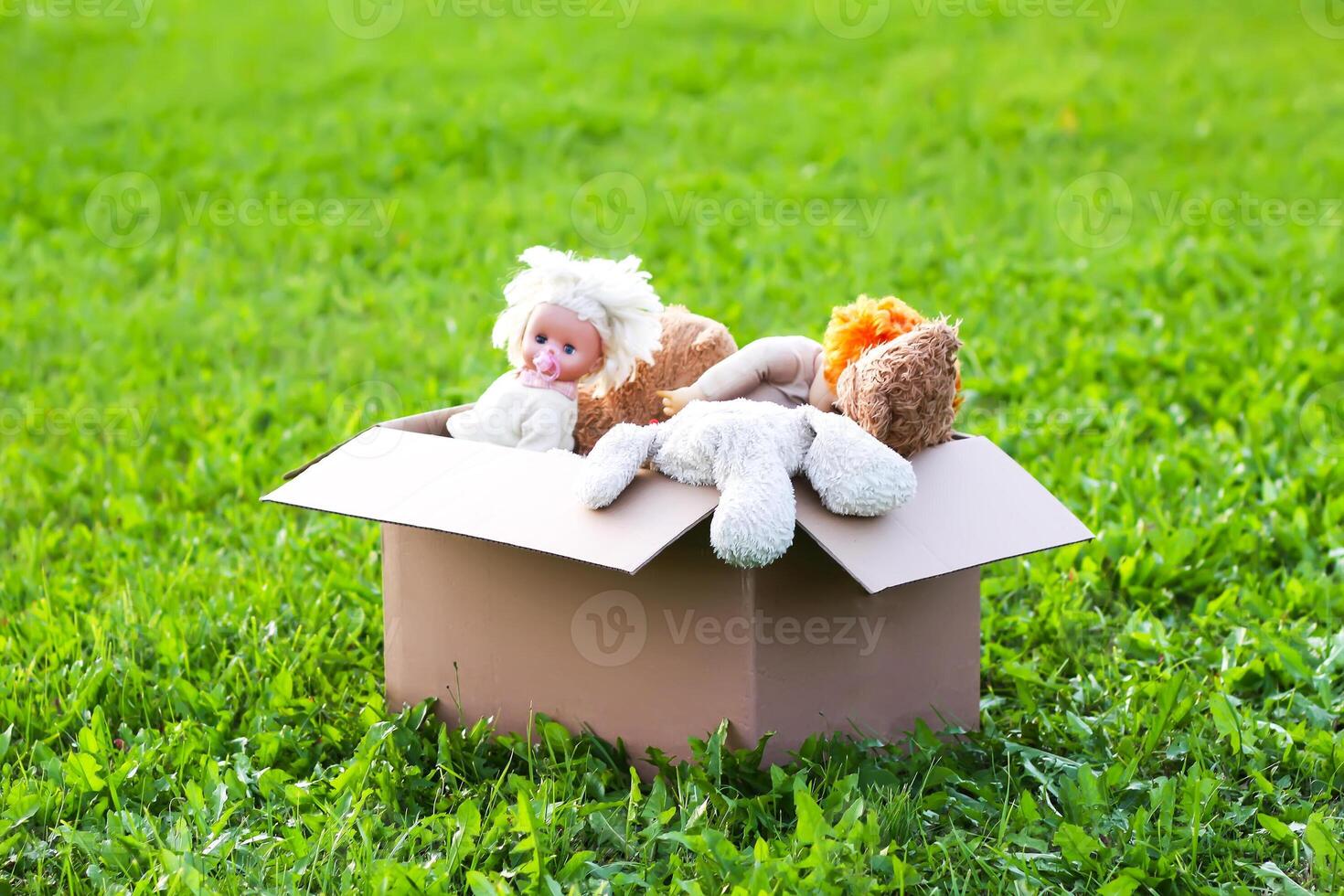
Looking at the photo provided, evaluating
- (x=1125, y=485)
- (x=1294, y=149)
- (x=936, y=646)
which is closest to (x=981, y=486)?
(x=936, y=646)

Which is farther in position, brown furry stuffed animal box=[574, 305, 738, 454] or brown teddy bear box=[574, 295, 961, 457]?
brown furry stuffed animal box=[574, 305, 738, 454]

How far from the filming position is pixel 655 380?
8.00 ft

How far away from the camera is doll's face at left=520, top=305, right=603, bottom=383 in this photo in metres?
2.27

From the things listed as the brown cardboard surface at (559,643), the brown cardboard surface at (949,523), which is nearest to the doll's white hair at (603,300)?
the brown cardboard surface at (559,643)

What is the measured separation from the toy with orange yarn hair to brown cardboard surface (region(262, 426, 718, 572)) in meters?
0.33

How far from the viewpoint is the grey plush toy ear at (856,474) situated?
1.79 m

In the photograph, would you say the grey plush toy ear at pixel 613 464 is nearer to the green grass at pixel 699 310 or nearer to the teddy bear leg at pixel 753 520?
the teddy bear leg at pixel 753 520

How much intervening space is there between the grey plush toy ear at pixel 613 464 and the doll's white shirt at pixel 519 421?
1.19ft

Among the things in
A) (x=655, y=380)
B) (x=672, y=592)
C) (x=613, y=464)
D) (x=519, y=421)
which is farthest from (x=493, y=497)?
(x=655, y=380)

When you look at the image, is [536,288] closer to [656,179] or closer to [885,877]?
[885,877]

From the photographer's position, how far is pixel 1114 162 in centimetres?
606

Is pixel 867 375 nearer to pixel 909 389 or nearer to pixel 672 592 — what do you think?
pixel 909 389

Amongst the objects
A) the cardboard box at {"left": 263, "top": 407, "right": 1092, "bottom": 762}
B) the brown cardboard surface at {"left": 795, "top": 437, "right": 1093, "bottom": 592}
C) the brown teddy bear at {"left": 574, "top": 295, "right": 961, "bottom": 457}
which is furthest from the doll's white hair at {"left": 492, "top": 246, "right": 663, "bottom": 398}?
the brown cardboard surface at {"left": 795, "top": 437, "right": 1093, "bottom": 592}

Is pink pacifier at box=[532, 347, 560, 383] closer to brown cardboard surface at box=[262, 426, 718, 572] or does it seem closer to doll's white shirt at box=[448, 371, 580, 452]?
doll's white shirt at box=[448, 371, 580, 452]
